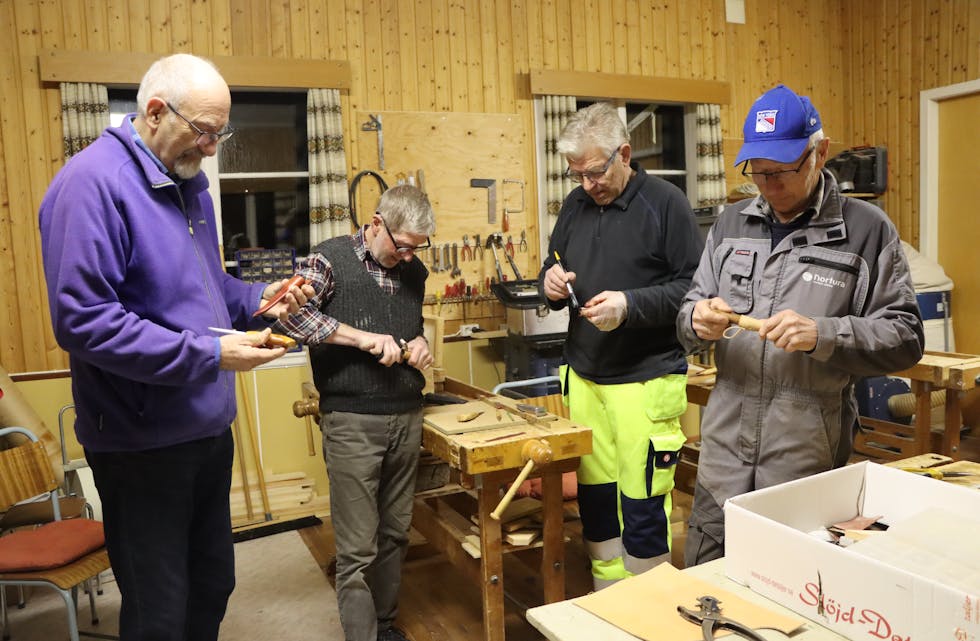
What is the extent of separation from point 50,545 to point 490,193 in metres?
3.49

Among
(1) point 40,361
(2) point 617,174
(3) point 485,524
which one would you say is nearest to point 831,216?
(2) point 617,174

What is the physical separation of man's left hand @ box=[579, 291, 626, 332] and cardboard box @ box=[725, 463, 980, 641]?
3.51ft

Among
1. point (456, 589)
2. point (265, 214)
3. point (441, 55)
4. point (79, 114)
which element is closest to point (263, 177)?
point (265, 214)

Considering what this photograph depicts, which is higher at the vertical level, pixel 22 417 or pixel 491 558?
pixel 22 417

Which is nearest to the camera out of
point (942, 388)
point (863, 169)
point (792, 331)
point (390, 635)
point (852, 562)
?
point (852, 562)

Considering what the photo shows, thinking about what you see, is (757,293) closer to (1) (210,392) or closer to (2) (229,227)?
(1) (210,392)

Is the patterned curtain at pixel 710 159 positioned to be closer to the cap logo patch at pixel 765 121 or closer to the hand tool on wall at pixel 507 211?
the hand tool on wall at pixel 507 211

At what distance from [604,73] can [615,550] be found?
157 inches

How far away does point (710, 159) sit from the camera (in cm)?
603

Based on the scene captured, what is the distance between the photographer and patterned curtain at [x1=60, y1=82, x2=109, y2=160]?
425 centimetres

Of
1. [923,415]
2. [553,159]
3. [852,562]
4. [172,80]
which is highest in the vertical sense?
[553,159]

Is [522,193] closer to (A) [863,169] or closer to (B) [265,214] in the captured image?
(B) [265,214]

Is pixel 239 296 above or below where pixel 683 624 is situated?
above

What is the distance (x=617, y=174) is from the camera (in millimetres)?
2633
